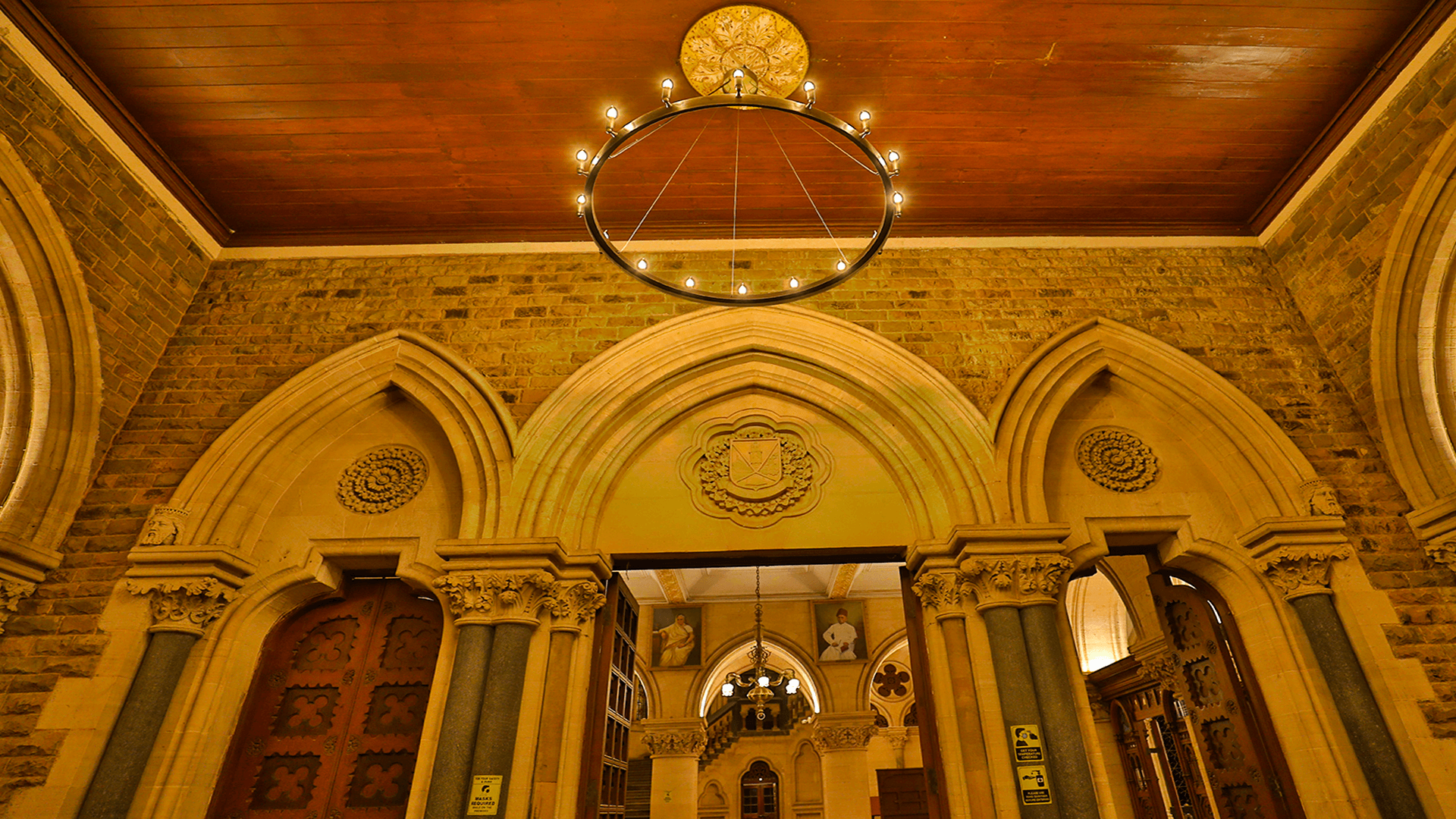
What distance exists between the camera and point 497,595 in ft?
15.9

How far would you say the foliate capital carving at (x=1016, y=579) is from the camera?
4.77 meters

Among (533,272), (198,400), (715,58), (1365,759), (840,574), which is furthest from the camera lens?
(840,574)

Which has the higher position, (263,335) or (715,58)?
(715,58)

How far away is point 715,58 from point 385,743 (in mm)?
4955

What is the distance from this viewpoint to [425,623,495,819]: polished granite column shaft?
4.36 meters

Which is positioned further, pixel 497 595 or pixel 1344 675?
pixel 497 595

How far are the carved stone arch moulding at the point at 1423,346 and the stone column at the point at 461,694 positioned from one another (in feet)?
19.6

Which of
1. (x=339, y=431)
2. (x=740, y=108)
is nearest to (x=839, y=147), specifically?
(x=740, y=108)

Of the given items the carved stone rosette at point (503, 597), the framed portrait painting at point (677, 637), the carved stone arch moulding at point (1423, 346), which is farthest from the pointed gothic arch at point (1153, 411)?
the framed portrait painting at point (677, 637)

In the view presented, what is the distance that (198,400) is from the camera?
5.75 metres

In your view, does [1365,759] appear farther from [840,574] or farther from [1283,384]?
[840,574]

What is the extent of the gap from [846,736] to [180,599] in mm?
9486

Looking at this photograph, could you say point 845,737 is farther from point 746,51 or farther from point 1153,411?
point 746,51

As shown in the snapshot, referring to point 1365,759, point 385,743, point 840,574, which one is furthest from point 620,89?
point 840,574
